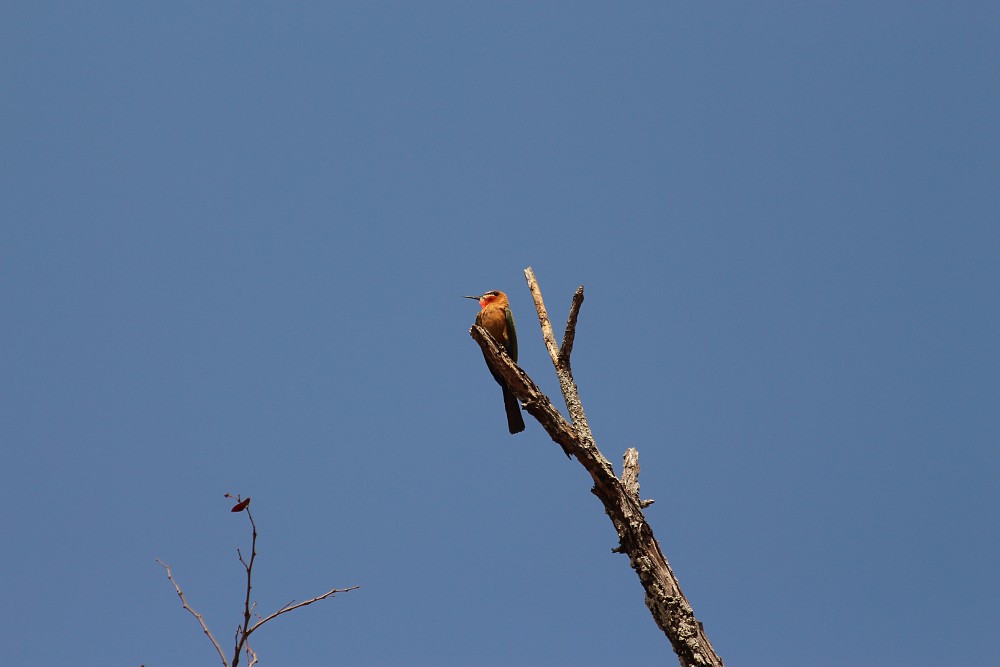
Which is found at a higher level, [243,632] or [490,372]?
[490,372]

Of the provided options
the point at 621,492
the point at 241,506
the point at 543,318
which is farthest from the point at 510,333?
the point at 241,506

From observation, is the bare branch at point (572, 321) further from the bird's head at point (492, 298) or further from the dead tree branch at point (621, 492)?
the bird's head at point (492, 298)

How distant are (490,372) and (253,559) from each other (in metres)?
6.32

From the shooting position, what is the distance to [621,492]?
520cm

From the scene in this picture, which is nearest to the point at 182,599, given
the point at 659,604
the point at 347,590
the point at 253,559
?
the point at 253,559

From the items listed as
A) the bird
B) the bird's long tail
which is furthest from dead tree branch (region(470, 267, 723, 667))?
the bird

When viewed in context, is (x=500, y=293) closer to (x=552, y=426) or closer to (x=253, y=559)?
(x=552, y=426)

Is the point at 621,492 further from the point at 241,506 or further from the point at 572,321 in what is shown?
the point at 241,506

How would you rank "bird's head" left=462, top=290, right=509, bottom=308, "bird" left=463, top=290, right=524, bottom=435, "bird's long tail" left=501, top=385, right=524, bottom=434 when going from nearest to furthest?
1. "bird's long tail" left=501, top=385, right=524, bottom=434
2. "bird" left=463, top=290, right=524, bottom=435
3. "bird's head" left=462, top=290, right=509, bottom=308

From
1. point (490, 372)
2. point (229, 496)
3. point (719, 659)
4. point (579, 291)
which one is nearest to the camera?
point (229, 496)

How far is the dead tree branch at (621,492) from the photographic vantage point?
4.75 meters

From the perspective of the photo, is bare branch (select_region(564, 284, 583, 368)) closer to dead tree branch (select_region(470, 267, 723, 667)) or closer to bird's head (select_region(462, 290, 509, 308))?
dead tree branch (select_region(470, 267, 723, 667))

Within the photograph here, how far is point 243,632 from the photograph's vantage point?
8.11 feet

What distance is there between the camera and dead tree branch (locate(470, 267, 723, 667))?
475 cm
